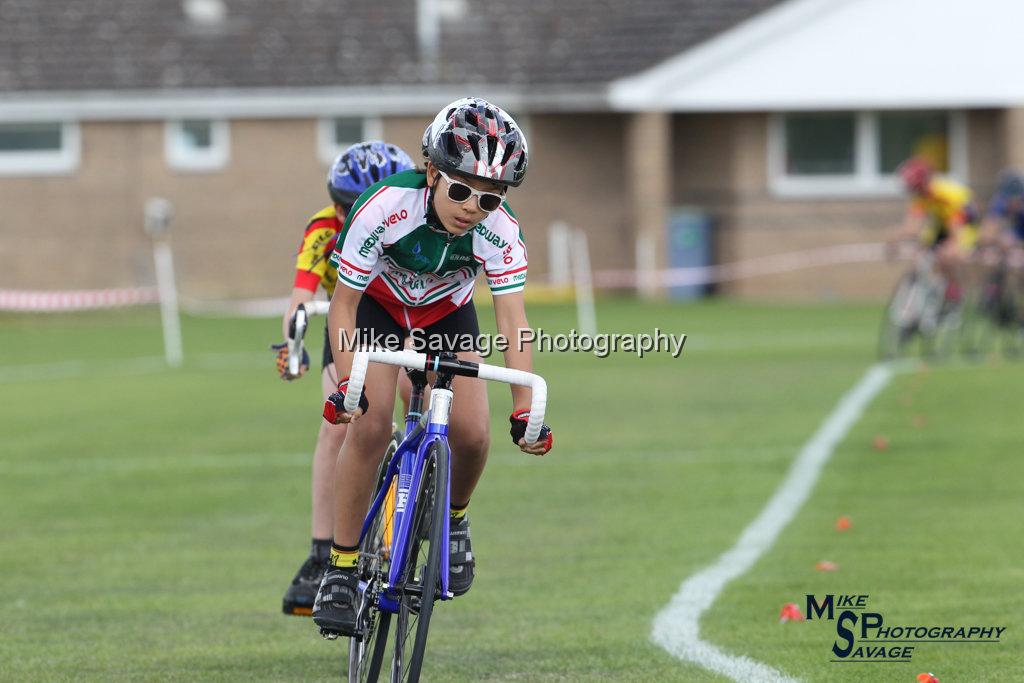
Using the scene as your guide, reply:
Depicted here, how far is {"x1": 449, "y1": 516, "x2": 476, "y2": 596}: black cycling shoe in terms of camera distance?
20.4ft

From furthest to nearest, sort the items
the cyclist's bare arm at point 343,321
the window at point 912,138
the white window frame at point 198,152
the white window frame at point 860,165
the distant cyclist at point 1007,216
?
the white window frame at point 198,152, the window at point 912,138, the white window frame at point 860,165, the distant cyclist at point 1007,216, the cyclist's bare arm at point 343,321

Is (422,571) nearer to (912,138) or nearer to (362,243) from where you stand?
(362,243)

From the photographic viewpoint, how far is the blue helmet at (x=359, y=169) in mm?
7359

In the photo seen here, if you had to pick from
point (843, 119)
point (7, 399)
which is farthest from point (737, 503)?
point (843, 119)

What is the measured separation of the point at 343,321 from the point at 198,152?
100 feet

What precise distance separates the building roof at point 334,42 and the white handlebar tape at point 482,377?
2896 centimetres

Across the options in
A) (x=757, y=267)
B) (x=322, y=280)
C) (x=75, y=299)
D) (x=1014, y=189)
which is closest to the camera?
(x=322, y=280)

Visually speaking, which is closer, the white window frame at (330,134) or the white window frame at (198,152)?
the white window frame at (330,134)

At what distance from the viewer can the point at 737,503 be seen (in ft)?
36.0

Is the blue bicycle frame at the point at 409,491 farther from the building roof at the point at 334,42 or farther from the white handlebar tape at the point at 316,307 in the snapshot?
the building roof at the point at 334,42

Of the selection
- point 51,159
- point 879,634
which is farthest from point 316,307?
point 51,159

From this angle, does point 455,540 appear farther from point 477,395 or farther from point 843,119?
point 843,119

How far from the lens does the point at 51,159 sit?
118ft

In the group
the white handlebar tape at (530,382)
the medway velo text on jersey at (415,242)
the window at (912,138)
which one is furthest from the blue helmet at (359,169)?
the window at (912,138)
